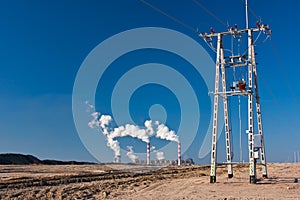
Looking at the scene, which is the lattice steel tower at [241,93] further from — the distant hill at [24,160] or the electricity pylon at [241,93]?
the distant hill at [24,160]

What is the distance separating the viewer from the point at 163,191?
22.2 m

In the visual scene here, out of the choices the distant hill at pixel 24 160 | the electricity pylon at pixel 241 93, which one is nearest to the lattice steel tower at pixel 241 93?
the electricity pylon at pixel 241 93

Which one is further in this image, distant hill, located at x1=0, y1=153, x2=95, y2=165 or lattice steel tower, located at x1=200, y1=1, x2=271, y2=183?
distant hill, located at x1=0, y1=153, x2=95, y2=165

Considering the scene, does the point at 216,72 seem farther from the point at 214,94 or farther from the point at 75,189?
the point at 75,189

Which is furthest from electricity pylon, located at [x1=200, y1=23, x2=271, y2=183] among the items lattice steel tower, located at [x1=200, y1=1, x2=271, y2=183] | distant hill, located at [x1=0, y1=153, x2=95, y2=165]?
distant hill, located at [x1=0, y1=153, x2=95, y2=165]

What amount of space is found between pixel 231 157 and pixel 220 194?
7799 mm

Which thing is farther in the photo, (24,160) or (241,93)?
(24,160)

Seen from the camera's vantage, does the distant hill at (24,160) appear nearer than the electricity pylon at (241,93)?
No

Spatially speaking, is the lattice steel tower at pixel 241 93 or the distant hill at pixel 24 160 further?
the distant hill at pixel 24 160

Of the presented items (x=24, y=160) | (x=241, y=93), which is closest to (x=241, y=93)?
(x=241, y=93)

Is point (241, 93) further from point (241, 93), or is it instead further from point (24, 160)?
point (24, 160)

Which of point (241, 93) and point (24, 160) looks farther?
point (24, 160)

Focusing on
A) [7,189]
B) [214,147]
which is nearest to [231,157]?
[214,147]

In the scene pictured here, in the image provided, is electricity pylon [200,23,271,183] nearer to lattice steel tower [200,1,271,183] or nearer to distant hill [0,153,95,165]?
lattice steel tower [200,1,271,183]
